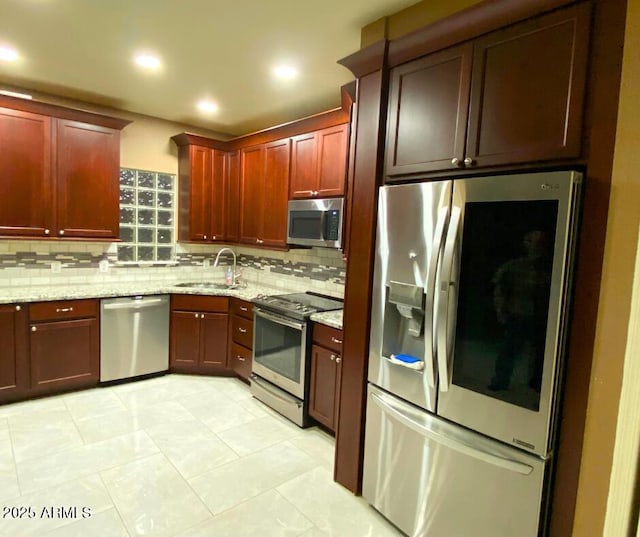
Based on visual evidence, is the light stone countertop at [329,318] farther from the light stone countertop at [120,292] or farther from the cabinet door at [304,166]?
the cabinet door at [304,166]

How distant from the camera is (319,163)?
3270mm

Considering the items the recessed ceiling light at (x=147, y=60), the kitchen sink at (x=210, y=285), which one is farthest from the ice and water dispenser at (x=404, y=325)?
the kitchen sink at (x=210, y=285)

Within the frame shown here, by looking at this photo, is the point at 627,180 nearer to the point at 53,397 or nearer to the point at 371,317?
the point at 371,317

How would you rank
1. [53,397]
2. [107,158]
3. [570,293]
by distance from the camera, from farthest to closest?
[107,158]
[53,397]
[570,293]

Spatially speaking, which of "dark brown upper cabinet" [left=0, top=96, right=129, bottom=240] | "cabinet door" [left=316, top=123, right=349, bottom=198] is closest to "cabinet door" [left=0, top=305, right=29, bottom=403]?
"dark brown upper cabinet" [left=0, top=96, right=129, bottom=240]

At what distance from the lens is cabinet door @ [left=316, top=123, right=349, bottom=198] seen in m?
3.05

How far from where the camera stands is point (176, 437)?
2828 millimetres

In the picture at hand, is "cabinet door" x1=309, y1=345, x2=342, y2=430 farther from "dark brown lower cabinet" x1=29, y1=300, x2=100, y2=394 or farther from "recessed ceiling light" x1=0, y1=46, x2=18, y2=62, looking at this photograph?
"recessed ceiling light" x1=0, y1=46, x2=18, y2=62

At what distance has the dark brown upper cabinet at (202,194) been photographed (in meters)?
4.20

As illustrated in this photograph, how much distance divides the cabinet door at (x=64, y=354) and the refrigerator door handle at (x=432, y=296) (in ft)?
9.89

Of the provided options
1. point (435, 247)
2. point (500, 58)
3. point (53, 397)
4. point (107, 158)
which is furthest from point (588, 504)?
point (107, 158)

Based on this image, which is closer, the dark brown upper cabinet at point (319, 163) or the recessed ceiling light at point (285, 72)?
the recessed ceiling light at point (285, 72)

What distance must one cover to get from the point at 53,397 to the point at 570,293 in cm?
387

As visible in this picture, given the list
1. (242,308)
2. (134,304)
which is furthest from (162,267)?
(242,308)
